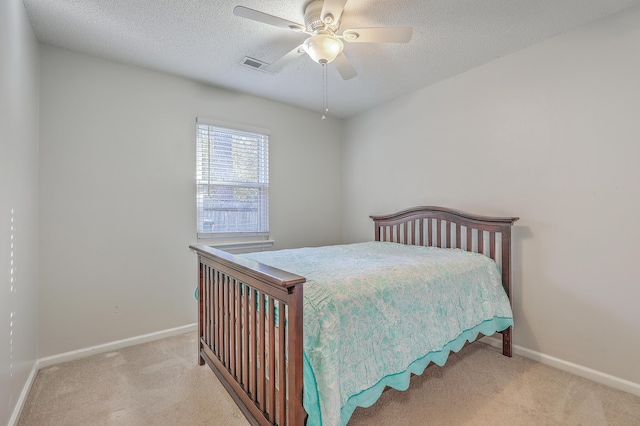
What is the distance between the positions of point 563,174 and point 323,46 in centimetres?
194

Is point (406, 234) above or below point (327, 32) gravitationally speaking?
below

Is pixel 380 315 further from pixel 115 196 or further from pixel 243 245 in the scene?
pixel 115 196

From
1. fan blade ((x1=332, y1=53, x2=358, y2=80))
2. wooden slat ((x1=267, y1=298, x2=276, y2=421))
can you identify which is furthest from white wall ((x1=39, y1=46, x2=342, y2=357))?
wooden slat ((x1=267, y1=298, x2=276, y2=421))

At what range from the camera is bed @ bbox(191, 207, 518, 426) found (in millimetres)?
1203

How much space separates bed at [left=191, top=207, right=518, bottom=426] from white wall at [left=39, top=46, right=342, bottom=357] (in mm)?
818

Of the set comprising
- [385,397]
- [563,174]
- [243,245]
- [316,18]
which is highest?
[316,18]

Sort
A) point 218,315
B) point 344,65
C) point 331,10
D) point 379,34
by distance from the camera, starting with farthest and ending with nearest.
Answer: point 344,65 → point 218,315 → point 379,34 → point 331,10

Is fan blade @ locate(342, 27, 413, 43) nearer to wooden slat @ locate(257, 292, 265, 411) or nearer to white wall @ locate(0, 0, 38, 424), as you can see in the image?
wooden slat @ locate(257, 292, 265, 411)

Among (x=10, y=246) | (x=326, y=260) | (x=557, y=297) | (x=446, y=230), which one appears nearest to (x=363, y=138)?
(x=446, y=230)

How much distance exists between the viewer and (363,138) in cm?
381

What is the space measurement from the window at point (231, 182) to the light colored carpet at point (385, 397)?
4.30 feet

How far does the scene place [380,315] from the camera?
4.84 feet

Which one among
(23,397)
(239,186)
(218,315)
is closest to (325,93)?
(239,186)

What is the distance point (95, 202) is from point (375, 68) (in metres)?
2.65
